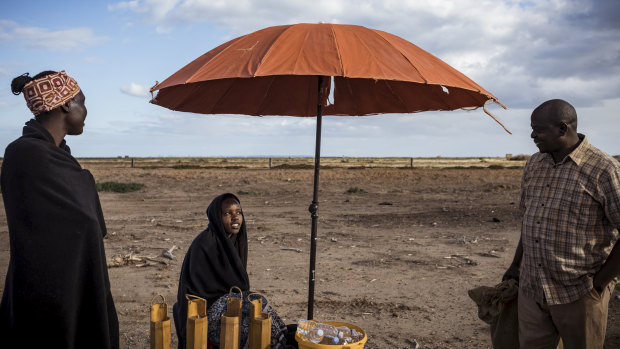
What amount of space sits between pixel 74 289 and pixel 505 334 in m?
2.98

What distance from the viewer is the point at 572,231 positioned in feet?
10.3

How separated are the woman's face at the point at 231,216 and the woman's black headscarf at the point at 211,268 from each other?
4 centimetres

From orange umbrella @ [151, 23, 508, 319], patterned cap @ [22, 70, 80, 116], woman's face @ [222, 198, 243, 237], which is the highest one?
orange umbrella @ [151, 23, 508, 319]

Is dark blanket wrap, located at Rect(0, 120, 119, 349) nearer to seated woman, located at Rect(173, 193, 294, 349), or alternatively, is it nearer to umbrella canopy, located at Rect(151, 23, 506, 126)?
umbrella canopy, located at Rect(151, 23, 506, 126)

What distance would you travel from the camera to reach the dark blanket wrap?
284 cm

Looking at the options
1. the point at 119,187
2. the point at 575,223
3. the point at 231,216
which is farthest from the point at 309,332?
the point at 119,187

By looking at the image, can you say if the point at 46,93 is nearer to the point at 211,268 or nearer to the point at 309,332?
the point at 211,268

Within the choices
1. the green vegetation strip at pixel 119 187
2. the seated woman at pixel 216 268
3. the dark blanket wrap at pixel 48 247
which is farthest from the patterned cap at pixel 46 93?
the green vegetation strip at pixel 119 187

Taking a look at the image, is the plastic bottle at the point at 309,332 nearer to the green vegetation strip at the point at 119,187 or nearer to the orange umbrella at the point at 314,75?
the orange umbrella at the point at 314,75

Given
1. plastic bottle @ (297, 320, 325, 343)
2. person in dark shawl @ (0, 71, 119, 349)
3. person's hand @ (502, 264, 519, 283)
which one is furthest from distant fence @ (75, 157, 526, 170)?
person in dark shawl @ (0, 71, 119, 349)

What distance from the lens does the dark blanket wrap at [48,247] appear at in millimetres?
2842

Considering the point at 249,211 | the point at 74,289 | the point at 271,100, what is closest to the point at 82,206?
the point at 74,289

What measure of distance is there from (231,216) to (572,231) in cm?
259

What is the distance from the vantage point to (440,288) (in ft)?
22.7
